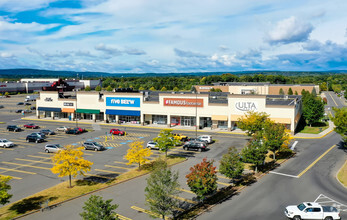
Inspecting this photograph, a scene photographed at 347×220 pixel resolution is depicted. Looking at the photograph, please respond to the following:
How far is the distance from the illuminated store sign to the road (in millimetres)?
46484

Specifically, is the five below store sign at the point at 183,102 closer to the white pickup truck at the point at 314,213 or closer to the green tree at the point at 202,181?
the green tree at the point at 202,181

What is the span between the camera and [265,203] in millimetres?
28312

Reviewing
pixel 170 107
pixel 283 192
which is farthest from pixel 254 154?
pixel 170 107

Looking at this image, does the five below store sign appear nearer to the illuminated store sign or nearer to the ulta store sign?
the illuminated store sign

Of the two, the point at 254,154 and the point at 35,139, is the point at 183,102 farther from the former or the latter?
the point at 254,154

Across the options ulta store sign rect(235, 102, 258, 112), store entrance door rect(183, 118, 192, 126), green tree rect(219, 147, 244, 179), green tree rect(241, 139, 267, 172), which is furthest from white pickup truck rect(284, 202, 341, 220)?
store entrance door rect(183, 118, 192, 126)

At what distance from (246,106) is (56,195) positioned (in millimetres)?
48728

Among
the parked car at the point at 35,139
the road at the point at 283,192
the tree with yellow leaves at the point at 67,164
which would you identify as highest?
the tree with yellow leaves at the point at 67,164

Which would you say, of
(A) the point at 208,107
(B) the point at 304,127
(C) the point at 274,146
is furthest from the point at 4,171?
(B) the point at 304,127

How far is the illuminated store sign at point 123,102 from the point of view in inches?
3063

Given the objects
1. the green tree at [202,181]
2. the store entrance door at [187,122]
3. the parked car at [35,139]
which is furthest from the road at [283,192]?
the parked car at [35,139]

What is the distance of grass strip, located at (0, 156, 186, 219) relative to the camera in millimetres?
27136

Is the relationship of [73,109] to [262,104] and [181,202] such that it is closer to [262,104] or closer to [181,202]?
[262,104]

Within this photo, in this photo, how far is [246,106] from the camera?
66.8 meters
